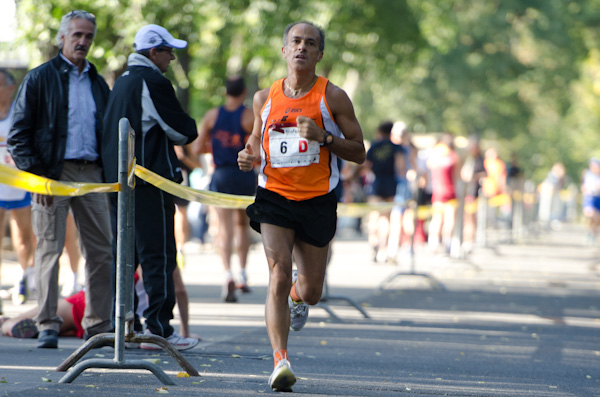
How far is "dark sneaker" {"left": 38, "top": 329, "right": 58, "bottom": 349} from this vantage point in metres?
7.38

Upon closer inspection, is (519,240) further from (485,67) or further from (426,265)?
(485,67)

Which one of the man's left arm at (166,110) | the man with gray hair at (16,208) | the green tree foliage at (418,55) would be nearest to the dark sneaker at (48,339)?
the man's left arm at (166,110)

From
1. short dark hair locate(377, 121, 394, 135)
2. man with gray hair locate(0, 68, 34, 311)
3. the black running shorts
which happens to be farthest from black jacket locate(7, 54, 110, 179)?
short dark hair locate(377, 121, 394, 135)

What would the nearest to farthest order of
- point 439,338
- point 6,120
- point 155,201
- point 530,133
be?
point 155,201, point 439,338, point 6,120, point 530,133

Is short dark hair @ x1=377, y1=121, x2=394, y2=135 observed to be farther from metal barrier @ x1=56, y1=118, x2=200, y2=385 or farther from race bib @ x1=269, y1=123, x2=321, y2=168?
metal barrier @ x1=56, y1=118, x2=200, y2=385

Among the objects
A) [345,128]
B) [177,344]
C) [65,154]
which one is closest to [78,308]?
[177,344]

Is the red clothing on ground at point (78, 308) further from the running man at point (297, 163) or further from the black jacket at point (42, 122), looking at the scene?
the running man at point (297, 163)

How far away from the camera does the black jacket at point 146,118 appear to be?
7.14 metres

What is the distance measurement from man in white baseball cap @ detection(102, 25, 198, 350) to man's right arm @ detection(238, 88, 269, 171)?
32.9 inches

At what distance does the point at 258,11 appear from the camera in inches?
795

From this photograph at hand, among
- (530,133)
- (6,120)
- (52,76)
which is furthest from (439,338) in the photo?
(530,133)

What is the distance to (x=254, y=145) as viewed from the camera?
6512 mm

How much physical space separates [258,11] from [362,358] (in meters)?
13.5

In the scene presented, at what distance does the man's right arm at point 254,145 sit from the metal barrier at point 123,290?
630 millimetres
